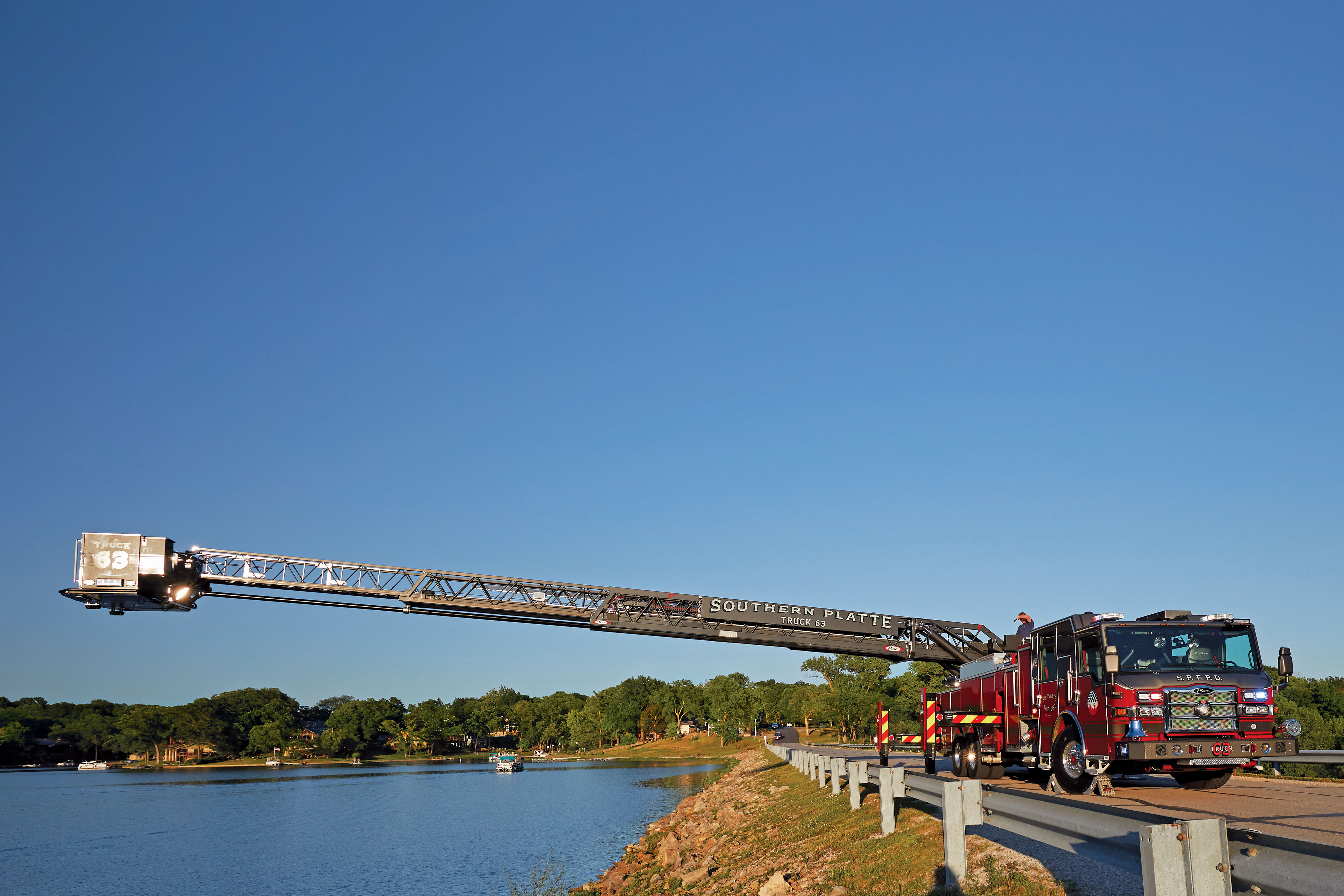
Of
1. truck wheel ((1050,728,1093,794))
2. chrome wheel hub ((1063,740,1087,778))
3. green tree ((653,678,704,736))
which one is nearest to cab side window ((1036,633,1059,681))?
truck wheel ((1050,728,1093,794))

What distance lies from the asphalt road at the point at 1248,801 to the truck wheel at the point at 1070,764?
43 centimetres

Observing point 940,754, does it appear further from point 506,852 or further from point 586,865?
point 506,852

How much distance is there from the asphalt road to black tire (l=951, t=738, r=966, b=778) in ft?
2.67

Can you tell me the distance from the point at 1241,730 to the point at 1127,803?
2710 mm

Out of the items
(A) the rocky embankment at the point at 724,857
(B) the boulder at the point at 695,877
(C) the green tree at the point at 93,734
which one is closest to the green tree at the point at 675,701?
(C) the green tree at the point at 93,734

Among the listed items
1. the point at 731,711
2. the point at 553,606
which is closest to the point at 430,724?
the point at 731,711

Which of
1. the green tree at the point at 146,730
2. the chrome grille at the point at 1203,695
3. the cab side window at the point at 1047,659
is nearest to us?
the chrome grille at the point at 1203,695

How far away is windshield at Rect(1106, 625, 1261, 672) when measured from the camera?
51.9 ft

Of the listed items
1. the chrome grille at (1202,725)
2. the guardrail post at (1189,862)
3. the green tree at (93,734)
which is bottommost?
the green tree at (93,734)

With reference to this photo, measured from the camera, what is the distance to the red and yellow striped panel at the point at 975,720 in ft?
65.6

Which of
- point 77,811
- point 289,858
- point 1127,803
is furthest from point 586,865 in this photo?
point 77,811

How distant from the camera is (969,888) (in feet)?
36.6

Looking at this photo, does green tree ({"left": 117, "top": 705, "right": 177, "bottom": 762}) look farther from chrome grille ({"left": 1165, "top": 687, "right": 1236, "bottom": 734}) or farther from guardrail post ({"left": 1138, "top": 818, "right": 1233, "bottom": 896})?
guardrail post ({"left": 1138, "top": 818, "right": 1233, "bottom": 896})

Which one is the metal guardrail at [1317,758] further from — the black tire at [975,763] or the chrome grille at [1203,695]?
the black tire at [975,763]
